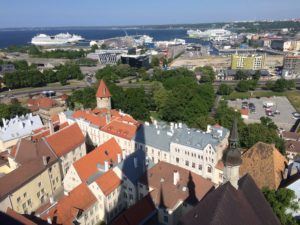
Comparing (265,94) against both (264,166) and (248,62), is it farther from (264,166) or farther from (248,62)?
(264,166)

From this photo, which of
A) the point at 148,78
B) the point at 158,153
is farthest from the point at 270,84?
the point at 158,153

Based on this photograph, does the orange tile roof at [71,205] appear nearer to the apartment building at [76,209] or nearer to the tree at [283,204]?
the apartment building at [76,209]

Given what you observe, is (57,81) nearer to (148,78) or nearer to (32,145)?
(148,78)

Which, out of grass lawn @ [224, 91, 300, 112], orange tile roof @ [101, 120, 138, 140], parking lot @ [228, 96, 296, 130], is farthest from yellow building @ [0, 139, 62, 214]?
grass lawn @ [224, 91, 300, 112]

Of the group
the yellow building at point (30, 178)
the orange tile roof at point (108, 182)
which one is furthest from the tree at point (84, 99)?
the orange tile roof at point (108, 182)

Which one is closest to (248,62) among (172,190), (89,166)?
(89,166)

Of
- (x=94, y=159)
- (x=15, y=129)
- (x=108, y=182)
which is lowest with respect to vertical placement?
(x=15, y=129)

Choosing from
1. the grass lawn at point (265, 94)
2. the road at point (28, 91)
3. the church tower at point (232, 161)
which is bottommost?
the grass lawn at point (265, 94)
